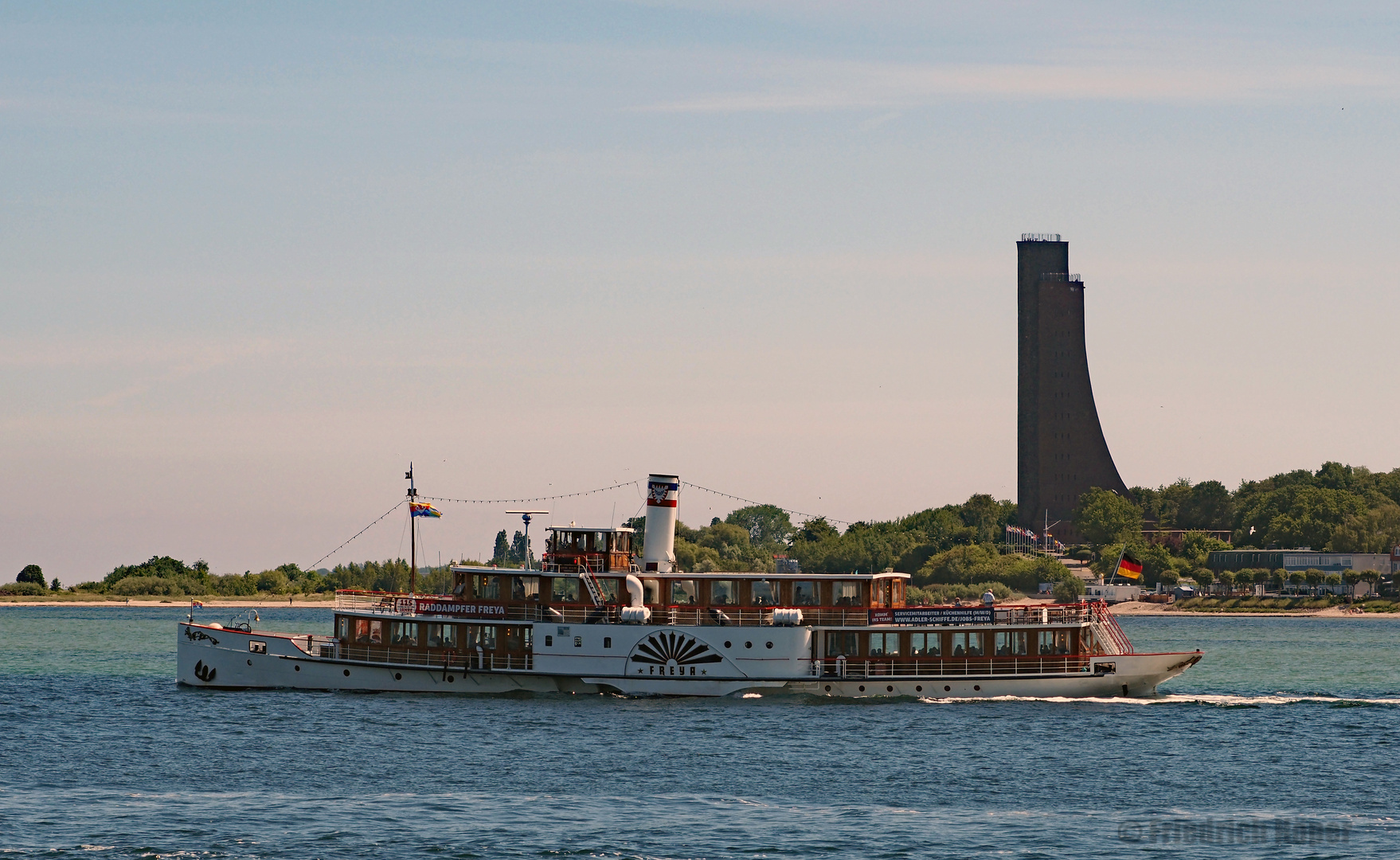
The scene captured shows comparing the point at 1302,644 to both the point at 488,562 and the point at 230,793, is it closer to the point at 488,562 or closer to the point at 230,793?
the point at 488,562

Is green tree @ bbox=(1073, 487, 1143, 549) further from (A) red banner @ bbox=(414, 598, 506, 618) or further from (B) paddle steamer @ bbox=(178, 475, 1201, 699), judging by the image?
(A) red banner @ bbox=(414, 598, 506, 618)

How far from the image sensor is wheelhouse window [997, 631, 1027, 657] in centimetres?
5331

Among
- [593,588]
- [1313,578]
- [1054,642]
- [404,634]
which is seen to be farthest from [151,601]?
[1054,642]

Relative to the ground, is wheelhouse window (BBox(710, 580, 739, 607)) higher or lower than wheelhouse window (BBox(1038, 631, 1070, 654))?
higher

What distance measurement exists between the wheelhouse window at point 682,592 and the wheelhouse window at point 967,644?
356 inches

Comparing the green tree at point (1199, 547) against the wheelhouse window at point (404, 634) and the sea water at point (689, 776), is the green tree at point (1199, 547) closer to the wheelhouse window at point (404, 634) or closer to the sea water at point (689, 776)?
the sea water at point (689, 776)

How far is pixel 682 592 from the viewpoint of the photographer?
178 ft

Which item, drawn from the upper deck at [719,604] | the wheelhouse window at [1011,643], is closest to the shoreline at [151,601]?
the upper deck at [719,604]

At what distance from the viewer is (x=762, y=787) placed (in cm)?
3772

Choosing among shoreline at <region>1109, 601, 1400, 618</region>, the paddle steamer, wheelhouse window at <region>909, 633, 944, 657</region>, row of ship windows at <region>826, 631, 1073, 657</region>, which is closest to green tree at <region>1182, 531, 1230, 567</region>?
shoreline at <region>1109, 601, 1400, 618</region>

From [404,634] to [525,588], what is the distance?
484 cm

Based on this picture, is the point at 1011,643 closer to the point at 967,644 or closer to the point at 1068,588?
the point at 967,644

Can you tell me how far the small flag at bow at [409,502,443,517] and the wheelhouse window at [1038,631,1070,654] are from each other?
22903 millimetres

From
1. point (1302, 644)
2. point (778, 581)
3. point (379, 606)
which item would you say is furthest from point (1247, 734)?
point (1302, 644)
